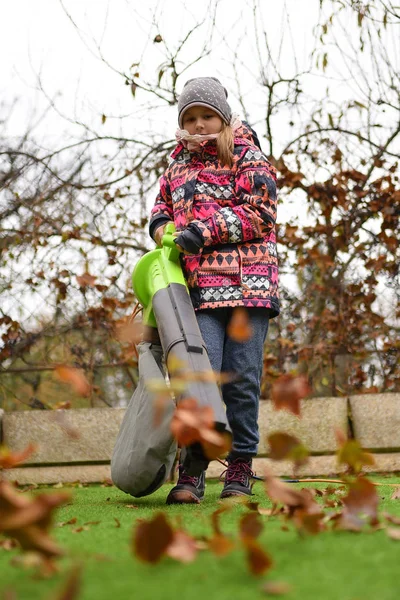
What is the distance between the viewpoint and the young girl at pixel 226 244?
2.42 m

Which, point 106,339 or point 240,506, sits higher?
point 106,339

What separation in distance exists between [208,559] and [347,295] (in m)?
3.26

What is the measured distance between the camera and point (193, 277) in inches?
97.0

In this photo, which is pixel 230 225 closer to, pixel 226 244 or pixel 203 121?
pixel 226 244

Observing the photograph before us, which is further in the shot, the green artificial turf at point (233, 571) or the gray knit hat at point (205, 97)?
the gray knit hat at point (205, 97)

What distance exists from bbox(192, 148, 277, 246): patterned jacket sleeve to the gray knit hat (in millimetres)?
179

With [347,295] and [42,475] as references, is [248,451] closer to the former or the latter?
[42,475]

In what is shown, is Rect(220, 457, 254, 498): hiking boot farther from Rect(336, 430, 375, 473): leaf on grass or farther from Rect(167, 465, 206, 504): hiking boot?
Rect(336, 430, 375, 473): leaf on grass

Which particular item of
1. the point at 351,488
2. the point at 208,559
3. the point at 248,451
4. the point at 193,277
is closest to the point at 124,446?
the point at 248,451

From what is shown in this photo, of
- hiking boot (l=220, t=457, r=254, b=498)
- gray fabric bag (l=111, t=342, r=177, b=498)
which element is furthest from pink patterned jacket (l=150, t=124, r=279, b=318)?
hiking boot (l=220, t=457, r=254, b=498)

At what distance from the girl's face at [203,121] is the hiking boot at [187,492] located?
112cm

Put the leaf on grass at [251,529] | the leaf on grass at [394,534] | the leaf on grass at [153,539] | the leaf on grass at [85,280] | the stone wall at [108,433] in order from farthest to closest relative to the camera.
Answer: the leaf on grass at [85,280], the stone wall at [108,433], the leaf on grass at [394,534], the leaf on grass at [251,529], the leaf on grass at [153,539]

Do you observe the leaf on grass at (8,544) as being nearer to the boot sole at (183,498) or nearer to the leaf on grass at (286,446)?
the leaf on grass at (286,446)

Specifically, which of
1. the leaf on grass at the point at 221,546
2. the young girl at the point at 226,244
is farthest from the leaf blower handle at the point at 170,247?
the leaf on grass at the point at 221,546
